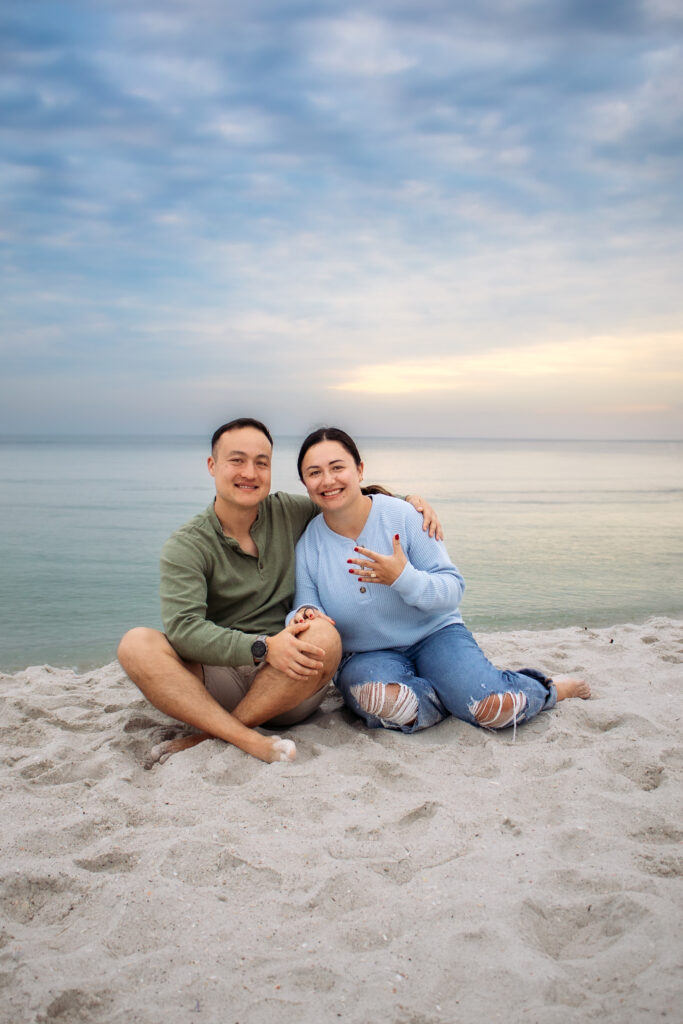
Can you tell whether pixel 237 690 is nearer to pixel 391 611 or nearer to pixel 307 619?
pixel 307 619

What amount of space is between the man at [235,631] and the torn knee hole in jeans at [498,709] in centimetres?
85

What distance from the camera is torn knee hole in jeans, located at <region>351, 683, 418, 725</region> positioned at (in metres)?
3.96

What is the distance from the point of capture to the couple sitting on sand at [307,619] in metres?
3.73

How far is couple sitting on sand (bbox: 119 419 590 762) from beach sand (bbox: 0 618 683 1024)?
18cm

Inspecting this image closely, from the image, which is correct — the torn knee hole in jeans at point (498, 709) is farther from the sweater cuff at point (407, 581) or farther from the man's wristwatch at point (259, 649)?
the man's wristwatch at point (259, 649)

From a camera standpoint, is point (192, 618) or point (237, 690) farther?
point (237, 690)

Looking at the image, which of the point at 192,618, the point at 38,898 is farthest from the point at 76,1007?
the point at 192,618

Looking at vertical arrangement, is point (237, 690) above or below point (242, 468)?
below

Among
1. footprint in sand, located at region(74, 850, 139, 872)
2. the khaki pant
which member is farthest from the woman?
footprint in sand, located at region(74, 850, 139, 872)

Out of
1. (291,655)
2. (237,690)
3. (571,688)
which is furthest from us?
(571,688)

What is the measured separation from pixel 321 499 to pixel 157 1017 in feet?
8.39

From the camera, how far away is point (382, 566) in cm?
379

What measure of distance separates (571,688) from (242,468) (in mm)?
2427

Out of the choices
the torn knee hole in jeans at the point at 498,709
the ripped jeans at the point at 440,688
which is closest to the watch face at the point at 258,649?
the ripped jeans at the point at 440,688
